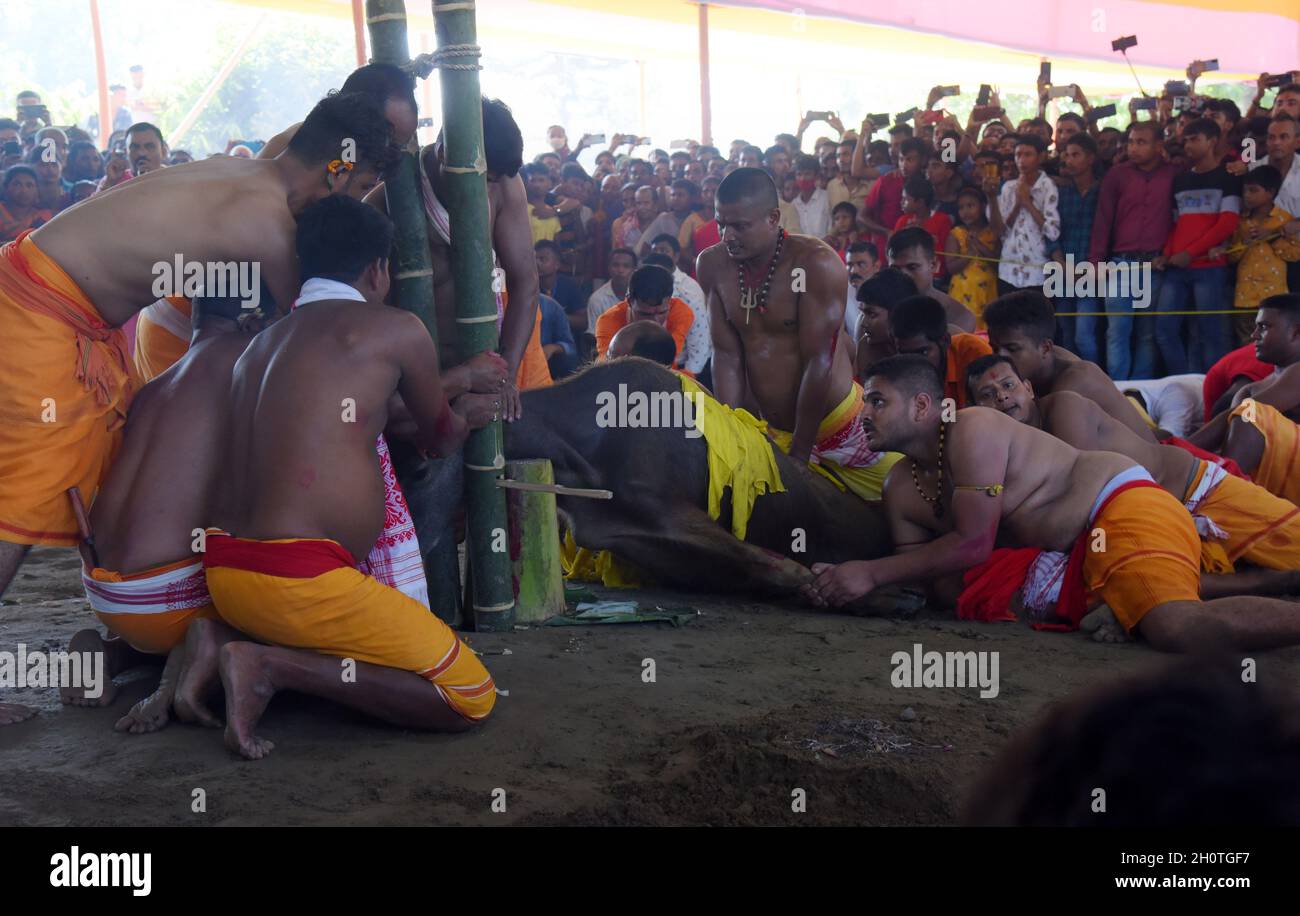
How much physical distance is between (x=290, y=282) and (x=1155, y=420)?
16.9ft

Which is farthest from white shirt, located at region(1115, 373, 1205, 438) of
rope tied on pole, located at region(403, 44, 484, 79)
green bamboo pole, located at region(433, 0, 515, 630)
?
rope tied on pole, located at region(403, 44, 484, 79)

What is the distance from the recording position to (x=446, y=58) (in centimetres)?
395

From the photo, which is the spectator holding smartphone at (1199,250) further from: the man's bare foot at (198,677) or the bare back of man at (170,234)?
the man's bare foot at (198,677)

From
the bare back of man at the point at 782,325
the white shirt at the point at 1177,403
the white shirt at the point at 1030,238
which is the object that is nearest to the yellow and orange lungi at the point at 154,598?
the bare back of man at the point at 782,325

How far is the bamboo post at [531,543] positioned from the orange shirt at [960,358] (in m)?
2.21

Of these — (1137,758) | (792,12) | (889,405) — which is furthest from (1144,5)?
(1137,758)

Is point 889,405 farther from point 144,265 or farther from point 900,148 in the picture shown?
point 900,148

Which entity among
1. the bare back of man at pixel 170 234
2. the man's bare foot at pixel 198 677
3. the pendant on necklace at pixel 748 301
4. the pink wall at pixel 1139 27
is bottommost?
the man's bare foot at pixel 198 677

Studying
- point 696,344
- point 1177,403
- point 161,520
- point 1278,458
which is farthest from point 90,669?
point 1177,403

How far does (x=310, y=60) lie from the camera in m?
32.8

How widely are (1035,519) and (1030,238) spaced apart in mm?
4528

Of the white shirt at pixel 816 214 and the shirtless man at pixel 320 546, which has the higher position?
the white shirt at pixel 816 214

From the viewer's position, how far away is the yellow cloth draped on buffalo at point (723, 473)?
5.02m

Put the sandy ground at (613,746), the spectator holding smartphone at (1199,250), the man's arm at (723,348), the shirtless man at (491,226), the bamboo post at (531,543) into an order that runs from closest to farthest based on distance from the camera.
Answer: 1. the sandy ground at (613,746)
2. the shirtless man at (491,226)
3. the bamboo post at (531,543)
4. the man's arm at (723,348)
5. the spectator holding smartphone at (1199,250)
